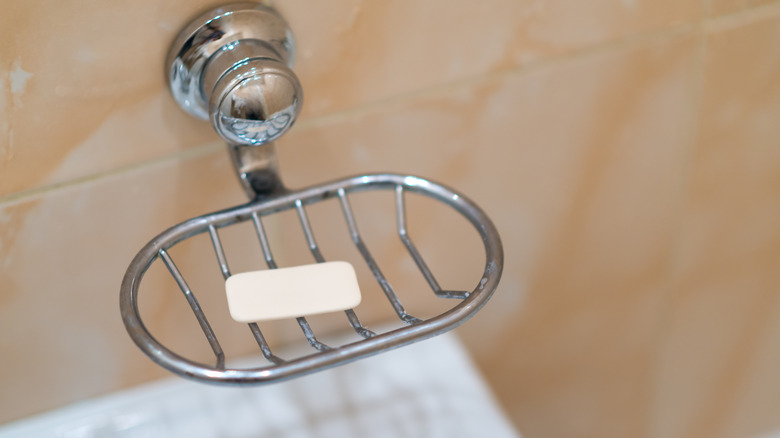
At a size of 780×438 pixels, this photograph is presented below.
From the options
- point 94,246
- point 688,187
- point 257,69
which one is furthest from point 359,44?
point 688,187

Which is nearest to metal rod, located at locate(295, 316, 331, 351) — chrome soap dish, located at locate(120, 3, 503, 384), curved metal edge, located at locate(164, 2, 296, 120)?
chrome soap dish, located at locate(120, 3, 503, 384)

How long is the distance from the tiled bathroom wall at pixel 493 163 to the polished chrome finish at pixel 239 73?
0.05 feet

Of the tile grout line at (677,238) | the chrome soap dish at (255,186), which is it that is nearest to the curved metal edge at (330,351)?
the chrome soap dish at (255,186)

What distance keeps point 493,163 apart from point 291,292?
22 cm

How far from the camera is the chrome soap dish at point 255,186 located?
12.6 inches

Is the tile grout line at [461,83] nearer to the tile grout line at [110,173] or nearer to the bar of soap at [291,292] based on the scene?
the tile grout line at [110,173]

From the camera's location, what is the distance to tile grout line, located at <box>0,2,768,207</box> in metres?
0.41

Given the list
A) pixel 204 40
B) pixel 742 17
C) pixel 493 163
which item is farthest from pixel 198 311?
pixel 742 17

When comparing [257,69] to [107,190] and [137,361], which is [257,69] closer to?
[107,190]

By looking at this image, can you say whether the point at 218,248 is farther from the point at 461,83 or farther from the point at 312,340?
the point at 461,83

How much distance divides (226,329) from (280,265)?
6 cm

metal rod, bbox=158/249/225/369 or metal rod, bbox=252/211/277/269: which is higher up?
metal rod, bbox=252/211/277/269

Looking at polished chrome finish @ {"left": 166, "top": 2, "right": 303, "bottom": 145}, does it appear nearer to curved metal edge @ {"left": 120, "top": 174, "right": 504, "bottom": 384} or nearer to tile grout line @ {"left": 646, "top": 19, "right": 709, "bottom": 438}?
curved metal edge @ {"left": 120, "top": 174, "right": 504, "bottom": 384}

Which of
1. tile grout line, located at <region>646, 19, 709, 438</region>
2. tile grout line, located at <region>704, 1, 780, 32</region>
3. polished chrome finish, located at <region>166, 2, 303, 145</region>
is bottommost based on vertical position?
tile grout line, located at <region>646, 19, 709, 438</region>
